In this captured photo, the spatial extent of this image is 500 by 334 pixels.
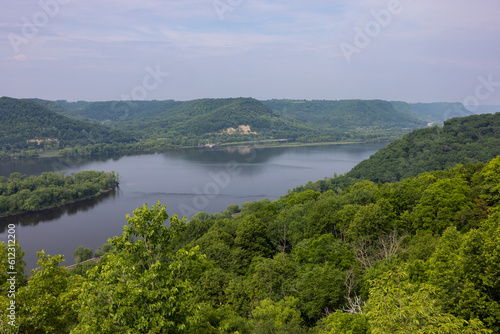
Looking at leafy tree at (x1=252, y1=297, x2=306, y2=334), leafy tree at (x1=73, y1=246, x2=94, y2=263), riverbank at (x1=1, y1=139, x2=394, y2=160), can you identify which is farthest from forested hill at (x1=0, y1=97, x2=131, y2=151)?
leafy tree at (x1=252, y1=297, x2=306, y2=334)

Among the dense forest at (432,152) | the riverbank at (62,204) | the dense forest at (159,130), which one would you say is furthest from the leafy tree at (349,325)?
the dense forest at (159,130)

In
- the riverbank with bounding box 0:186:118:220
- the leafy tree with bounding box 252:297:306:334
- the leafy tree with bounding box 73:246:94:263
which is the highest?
the leafy tree with bounding box 252:297:306:334

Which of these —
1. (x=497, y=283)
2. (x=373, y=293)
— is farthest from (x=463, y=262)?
(x=373, y=293)

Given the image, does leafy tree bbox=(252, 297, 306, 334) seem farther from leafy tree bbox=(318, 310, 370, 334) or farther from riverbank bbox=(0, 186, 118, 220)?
riverbank bbox=(0, 186, 118, 220)

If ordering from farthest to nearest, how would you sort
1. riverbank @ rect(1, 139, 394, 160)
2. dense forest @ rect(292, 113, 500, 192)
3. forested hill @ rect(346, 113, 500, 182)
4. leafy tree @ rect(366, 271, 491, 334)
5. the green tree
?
riverbank @ rect(1, 139, 394, 160) → dense forest @ rect(292, 113, 500, 192) → forested hill @ rect(346, 113, 500, 182) → the green tree → leafy tree @ rect(366, 271, 491, 334)

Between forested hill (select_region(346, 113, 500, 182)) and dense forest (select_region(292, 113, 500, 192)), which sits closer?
forested hill (select_region(346, 113, 500, 182))

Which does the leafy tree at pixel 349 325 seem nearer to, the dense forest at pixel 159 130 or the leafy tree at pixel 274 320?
the leafy tree at pixel 274 320

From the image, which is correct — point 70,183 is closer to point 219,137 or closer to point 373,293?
point 373,293
